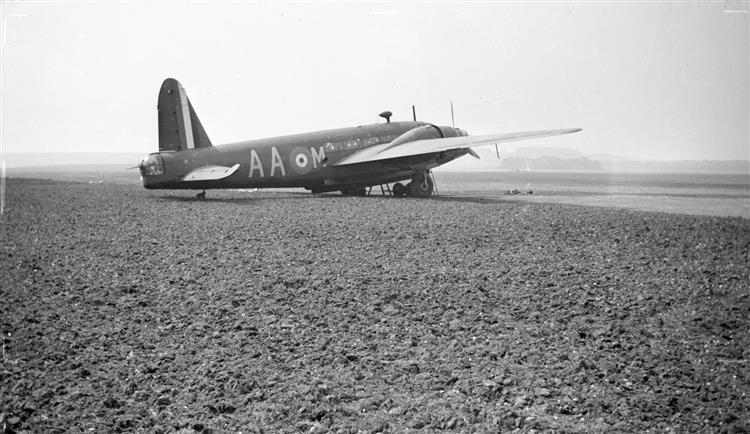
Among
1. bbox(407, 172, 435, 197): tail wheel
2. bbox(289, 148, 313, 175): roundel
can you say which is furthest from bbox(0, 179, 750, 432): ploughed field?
bbox(407, 172, 435, 197): tail wheel

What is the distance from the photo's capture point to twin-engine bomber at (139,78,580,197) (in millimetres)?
22734

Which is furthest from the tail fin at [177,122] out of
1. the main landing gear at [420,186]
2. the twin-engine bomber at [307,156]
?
the main landing gear at [420,186]

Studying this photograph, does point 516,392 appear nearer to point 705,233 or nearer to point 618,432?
point 618,432

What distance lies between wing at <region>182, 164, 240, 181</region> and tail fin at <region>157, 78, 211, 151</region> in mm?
1398

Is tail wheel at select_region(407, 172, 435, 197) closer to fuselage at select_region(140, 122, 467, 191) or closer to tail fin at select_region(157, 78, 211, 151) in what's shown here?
fuselage at select_region(140, 122, 467, 191)

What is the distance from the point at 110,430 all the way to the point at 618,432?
522 centimetres

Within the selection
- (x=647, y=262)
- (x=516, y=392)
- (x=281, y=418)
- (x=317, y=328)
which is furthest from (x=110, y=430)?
(x=647, y=262)

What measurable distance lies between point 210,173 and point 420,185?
10.7 meters

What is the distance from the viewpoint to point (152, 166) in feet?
73.2

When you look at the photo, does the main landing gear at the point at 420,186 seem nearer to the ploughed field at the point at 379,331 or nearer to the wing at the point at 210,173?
the wing at the point at 210,173

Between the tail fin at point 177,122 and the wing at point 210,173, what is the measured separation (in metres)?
1.40

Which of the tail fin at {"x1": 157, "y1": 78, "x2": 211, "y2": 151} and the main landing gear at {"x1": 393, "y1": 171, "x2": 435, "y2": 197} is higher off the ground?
the tail fin at {"x1": 157, "y1": 78, "x2": 211, "y2": 151}

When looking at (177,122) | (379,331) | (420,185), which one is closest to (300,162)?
(177,122)

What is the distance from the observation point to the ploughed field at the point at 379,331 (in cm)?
590
